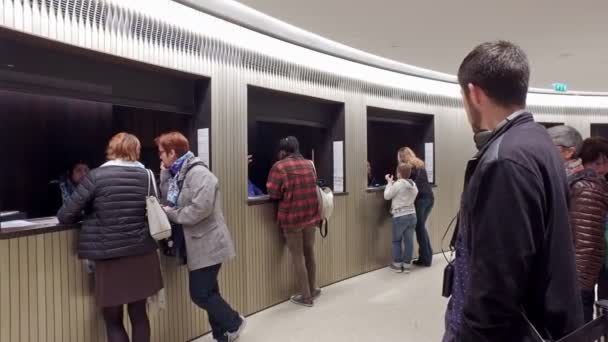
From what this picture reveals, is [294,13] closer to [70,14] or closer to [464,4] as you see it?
[464,4]

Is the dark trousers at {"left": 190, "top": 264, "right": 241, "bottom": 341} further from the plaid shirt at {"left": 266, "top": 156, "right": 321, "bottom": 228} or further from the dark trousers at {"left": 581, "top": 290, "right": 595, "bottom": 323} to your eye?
the dark trousers at {"left": 581, "top": 290, "right": 595, "bottom": 323}

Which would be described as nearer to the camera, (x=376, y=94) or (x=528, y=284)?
(x=528, y=284)

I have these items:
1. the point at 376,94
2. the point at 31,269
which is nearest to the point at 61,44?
the point at 31,269

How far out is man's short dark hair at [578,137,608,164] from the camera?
245 centimetres

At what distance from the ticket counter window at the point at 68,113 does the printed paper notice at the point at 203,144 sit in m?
0.03

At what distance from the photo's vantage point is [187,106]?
11.4ft

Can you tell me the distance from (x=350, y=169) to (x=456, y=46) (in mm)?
1966

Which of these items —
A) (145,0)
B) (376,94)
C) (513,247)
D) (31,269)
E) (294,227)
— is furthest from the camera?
(376,94)

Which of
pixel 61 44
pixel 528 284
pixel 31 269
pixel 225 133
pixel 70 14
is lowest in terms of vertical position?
pixel 31 269

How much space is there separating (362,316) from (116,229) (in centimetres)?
235

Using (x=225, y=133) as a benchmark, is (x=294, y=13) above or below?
above

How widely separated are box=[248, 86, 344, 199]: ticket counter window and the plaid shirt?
613mm

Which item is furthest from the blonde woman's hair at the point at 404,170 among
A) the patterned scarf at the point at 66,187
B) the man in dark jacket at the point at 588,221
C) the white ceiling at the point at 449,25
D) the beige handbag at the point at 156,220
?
the patterned scarf at the point at 66,187

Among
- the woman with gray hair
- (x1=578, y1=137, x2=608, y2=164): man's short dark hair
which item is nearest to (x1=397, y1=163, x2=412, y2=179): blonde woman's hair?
the woman with gray hair
